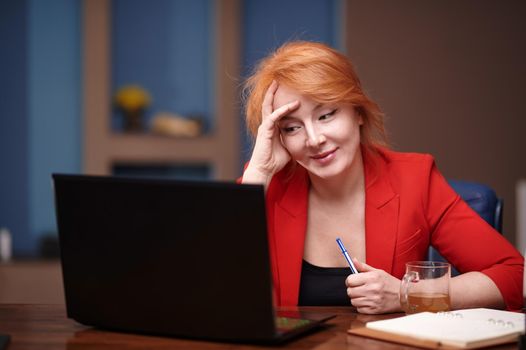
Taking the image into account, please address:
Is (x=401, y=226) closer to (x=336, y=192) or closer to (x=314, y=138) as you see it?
(x=336, y=192)

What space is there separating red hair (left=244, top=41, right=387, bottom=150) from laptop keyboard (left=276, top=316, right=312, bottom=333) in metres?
0.66

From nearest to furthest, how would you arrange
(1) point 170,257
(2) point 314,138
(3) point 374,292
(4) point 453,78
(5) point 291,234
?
(1) point 170,257, (3) point 374,292, (2) point 314,138, (5) point 291,234, (4) point 453,78

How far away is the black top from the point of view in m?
1.93

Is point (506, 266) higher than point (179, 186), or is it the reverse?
point (179, 186)

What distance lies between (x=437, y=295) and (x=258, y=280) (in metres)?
0.45

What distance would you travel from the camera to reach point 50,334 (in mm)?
1377

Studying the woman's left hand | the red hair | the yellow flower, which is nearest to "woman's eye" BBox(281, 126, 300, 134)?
the red hair

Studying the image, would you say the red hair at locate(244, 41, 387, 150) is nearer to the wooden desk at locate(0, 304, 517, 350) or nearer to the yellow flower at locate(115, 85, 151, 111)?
the wooden desk at locate(0, 304, 517, 350)

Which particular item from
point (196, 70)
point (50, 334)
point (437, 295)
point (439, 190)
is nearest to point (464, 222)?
point (439, 190)

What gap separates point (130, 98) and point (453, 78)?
1708 mm

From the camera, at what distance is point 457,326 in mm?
1311

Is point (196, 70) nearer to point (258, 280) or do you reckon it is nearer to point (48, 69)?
point (48, 69)

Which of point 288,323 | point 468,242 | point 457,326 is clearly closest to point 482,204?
point 468,242

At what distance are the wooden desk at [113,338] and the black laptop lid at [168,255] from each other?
0.8 inches
